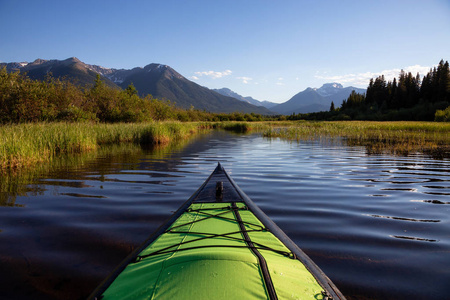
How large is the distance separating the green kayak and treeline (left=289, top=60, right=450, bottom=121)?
47858 millimetres

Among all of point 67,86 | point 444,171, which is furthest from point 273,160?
point 67,86

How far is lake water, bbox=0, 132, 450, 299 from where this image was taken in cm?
255

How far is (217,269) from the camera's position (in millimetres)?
1600

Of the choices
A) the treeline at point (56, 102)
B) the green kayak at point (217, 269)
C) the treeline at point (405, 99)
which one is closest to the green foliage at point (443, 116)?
the treeline at point (405, 99)

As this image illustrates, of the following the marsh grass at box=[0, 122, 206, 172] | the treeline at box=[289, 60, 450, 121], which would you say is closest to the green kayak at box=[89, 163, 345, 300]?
the marsh grass at box=[0, 122, 206, 172]

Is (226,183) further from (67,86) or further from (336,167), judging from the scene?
(67,86)

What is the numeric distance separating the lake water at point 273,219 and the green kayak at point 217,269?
33.7 inches

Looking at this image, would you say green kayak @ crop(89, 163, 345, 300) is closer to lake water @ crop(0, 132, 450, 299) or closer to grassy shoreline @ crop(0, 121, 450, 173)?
lake water @ crop(0, 132, 450, 299)

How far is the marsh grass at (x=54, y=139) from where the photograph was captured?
812 cm

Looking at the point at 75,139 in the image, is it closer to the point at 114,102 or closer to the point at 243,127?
the point at 114,102

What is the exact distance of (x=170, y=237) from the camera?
2.33m

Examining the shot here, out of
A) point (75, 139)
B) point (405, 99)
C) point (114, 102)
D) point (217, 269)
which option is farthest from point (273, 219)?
point (405, 99)

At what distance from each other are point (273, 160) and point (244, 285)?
8.84 m

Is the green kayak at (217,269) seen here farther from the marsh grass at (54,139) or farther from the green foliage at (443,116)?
the green foliage at (443,116)
